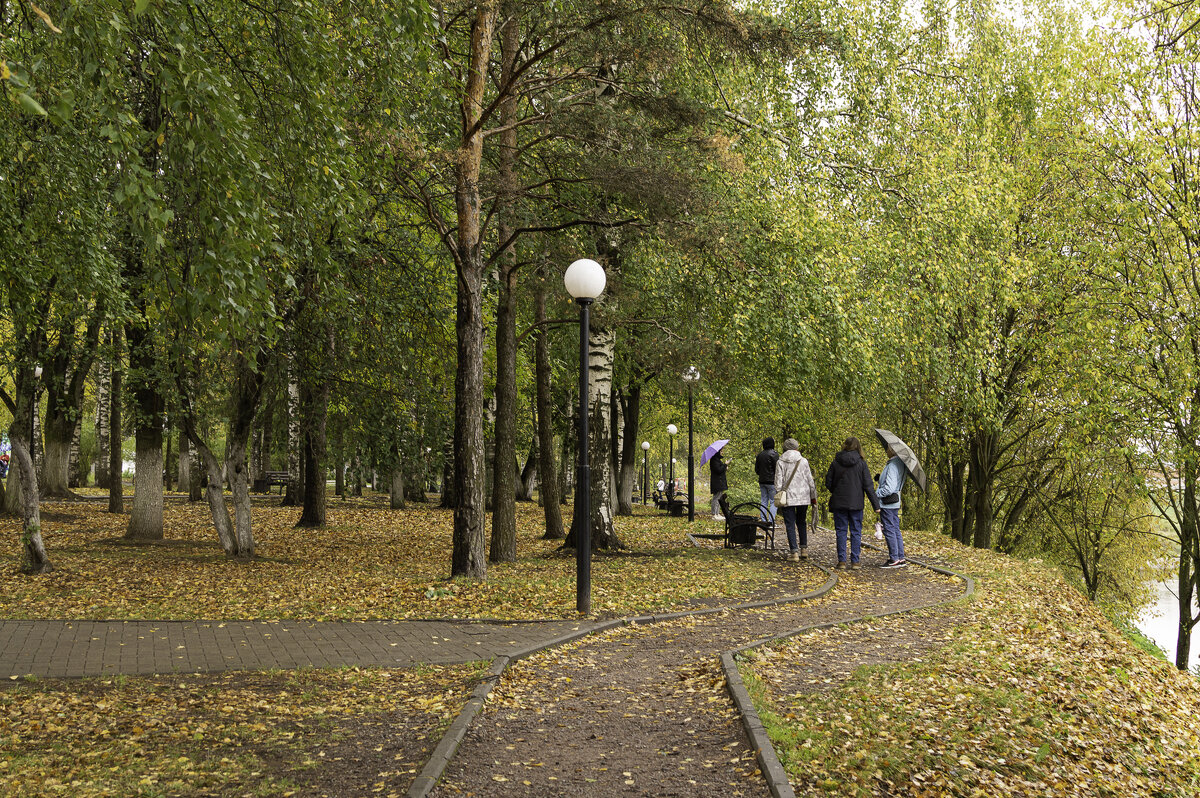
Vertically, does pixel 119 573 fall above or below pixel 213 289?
below

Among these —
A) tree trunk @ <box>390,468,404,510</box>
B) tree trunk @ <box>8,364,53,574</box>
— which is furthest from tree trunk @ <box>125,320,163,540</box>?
tree trunk @ <box>390,468,404,510</box>

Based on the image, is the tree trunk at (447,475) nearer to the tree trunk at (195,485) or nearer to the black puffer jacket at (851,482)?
the tree trunk at (195,485)

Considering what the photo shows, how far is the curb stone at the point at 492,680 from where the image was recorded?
16.1 feet

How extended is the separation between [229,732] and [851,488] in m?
10.1

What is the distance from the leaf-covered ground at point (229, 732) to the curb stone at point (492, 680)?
0.11 meters

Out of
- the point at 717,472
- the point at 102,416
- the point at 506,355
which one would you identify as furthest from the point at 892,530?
the point at 102,416

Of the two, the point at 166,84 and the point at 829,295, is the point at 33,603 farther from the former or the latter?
the point at 829,295

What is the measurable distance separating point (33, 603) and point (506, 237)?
24.2 feet

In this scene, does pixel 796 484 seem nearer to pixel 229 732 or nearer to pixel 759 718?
pixel 759 718

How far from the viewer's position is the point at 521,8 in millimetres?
11195

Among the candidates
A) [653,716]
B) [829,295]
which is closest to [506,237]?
[829,295]

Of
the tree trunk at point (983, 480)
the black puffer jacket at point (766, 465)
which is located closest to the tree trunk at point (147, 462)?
the black puffer jacket at point (766, 465)

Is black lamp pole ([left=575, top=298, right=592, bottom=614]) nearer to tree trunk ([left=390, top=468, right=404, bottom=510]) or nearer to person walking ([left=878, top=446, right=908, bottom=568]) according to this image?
person walking ([left=878, top=446, right=908, bottom=568])

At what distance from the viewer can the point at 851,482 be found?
13.9m
